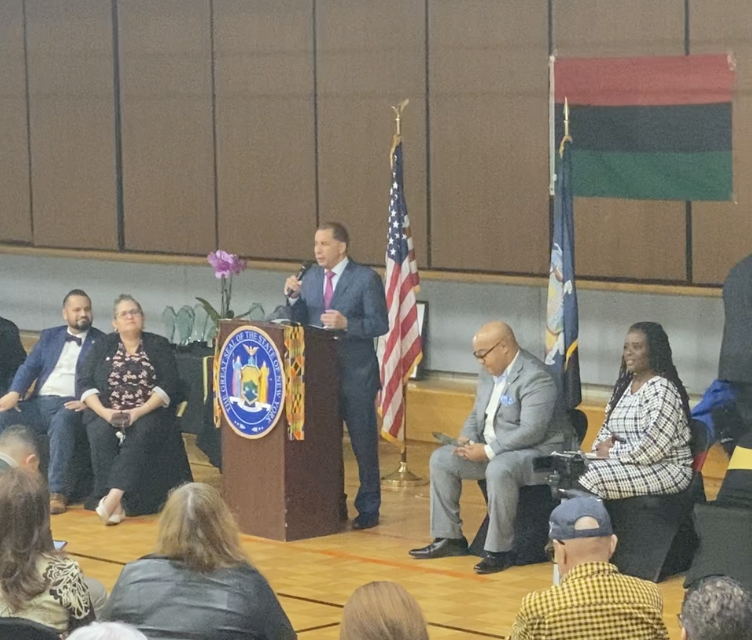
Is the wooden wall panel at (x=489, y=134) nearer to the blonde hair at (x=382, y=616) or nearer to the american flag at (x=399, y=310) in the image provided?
the american flag at (x=399, y=310)

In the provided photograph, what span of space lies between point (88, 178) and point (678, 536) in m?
6.50

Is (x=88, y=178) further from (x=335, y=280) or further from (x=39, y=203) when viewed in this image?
(x=335, y=280)

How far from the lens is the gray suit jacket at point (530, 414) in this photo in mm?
6836

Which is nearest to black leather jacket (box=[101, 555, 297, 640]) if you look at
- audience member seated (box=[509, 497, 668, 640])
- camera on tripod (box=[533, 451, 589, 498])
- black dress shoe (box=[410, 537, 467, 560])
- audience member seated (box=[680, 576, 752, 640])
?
audience member seated (box=[509, 497, 668, 640])

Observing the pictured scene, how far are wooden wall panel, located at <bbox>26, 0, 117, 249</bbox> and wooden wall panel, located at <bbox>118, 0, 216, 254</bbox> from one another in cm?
18

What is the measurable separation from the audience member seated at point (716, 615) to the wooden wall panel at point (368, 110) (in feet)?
23.1

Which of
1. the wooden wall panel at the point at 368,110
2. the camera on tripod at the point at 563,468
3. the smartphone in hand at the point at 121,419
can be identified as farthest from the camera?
the wooden wall panel at the point at 368,110

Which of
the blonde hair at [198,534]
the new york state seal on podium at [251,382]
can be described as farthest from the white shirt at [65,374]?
the blonde hair at [198,534]

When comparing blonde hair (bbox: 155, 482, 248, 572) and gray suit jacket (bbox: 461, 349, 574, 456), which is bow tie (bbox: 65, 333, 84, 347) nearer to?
gray suit jacket (bbox: 461, 349, 574, 456)

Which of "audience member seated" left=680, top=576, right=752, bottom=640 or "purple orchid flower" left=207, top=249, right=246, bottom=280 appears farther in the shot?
"purple orchid flower" left=207, top=249, right=246, bottom=280

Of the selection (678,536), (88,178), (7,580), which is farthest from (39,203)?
(7,580)

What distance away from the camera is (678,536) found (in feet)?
21.9

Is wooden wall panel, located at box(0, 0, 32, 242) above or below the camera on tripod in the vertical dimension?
above

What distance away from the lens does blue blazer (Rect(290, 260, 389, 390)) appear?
752 centimetres
